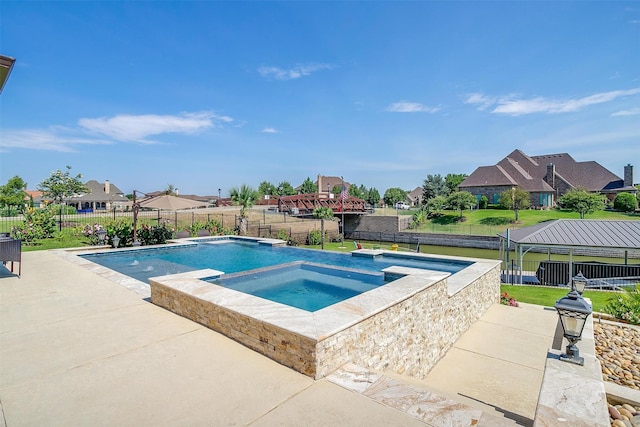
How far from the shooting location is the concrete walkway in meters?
2.21

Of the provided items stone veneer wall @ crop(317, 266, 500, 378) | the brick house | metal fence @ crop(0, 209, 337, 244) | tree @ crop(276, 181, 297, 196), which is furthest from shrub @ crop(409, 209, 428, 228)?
tree @ crop(276, 181, 297, 196)

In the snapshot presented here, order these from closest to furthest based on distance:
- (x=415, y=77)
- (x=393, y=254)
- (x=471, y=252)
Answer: (x=393, y=254) → (x=415, y=77) → (x=471, y=252)

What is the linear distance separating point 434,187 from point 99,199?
47.6m

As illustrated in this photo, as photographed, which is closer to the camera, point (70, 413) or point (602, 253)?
point (70, 413)

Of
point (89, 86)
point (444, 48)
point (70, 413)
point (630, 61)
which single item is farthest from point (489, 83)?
point (89, 86)

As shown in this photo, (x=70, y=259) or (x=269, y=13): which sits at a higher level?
(x=269, y=13)

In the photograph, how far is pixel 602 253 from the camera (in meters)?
22.8

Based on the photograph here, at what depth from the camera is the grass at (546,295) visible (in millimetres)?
8805

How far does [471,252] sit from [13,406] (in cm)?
2813

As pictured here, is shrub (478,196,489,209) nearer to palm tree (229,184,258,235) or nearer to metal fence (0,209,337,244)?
metal fence (0,209,337,244)

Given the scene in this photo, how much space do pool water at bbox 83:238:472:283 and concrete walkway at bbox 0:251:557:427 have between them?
3.87m

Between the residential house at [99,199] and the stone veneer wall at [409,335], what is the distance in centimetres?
2981

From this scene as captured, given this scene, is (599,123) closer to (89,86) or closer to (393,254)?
(393,254)

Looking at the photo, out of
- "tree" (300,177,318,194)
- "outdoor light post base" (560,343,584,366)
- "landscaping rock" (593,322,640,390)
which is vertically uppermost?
"tree" (300,177,318,194)
